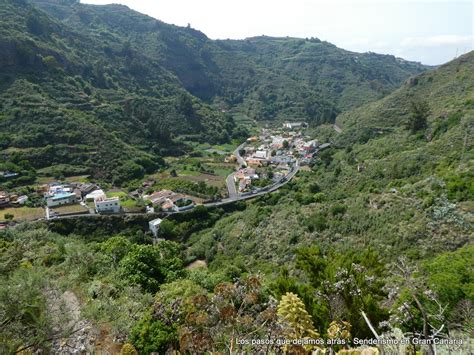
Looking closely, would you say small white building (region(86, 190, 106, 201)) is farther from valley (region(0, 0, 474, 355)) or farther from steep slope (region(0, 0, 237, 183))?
steep slope (region(0, 0, 237, 183))

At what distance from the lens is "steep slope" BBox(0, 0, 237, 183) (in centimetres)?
4019

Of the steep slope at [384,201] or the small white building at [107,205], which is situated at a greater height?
the steep slope at [384,201]

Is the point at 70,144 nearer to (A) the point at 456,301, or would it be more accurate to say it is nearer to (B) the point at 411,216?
(B) the point at 411,216

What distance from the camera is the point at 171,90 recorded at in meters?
77.8

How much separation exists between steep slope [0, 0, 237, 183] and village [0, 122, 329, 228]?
5.02m

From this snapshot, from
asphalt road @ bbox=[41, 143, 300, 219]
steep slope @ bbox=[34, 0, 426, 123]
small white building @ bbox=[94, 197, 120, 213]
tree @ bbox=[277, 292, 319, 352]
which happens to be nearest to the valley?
tree @ bbox=[277, 292, 319, 352]

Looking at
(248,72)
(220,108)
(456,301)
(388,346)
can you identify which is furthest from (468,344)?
(248,72)

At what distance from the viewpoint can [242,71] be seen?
4422 inches

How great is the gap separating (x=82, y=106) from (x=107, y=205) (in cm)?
Result: 2508

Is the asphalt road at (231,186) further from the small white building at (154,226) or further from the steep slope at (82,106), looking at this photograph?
the steep slope at (82,106)

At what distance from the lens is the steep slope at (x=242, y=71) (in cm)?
9469

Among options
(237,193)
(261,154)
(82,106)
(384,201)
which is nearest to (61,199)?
(237,193)

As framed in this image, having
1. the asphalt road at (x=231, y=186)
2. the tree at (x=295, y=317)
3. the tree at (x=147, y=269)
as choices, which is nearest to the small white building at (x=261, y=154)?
the asphalt road at (x=231, y=186)

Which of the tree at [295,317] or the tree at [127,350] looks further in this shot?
the tree at [127,350]
